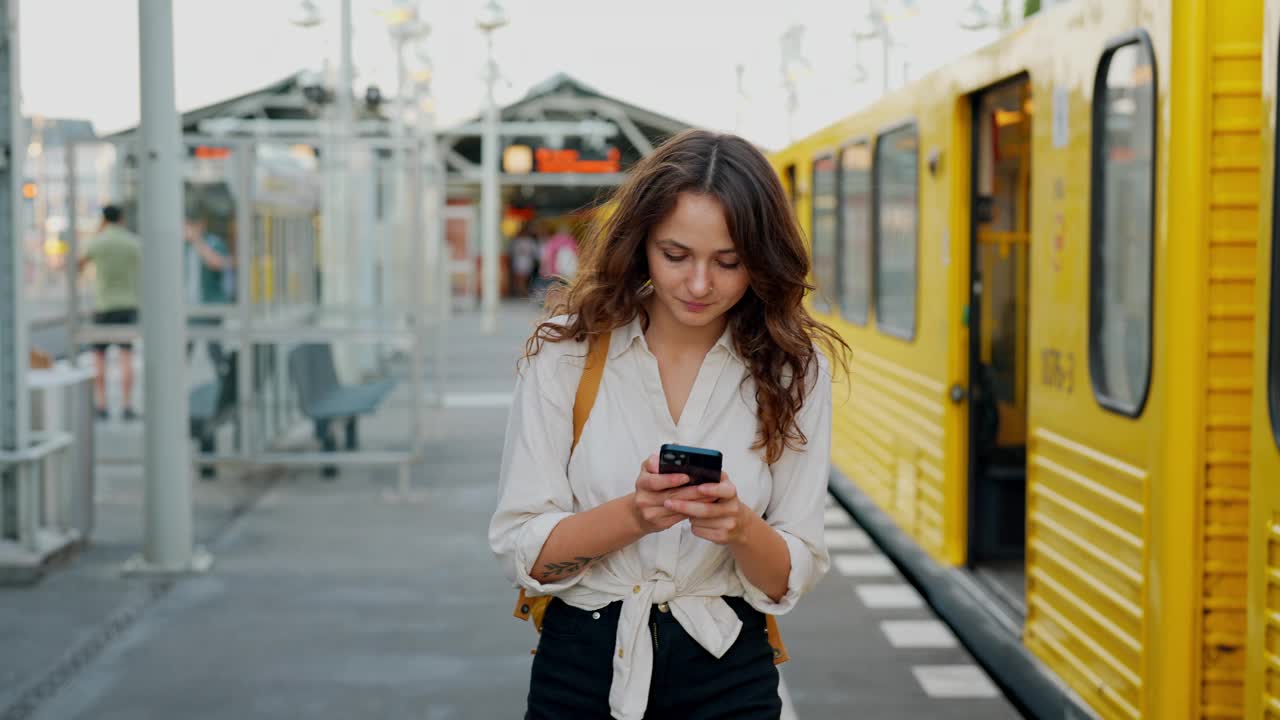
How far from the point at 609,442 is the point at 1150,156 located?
2375 mm

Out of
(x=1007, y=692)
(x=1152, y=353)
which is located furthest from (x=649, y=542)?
(x=1007, y=692)

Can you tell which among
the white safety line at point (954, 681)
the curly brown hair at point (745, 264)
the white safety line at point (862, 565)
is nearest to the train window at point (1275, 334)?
the curly brown hair at point (745, 264)

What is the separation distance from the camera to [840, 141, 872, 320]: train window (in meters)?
8.81

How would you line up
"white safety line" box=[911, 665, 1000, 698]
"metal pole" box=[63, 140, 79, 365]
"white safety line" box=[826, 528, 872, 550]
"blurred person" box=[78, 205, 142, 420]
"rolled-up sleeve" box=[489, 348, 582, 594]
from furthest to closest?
"blurred person" box=[78, 205, 142, 420] < "metal pole" box=[63, 140, 79, 365] < "white safety line" box=[826, 528, 872, 550] < "white safety line" box=[911, 665, 1000, 698] < "rolled-up sleeve" box=[489, 348, 582, 594]

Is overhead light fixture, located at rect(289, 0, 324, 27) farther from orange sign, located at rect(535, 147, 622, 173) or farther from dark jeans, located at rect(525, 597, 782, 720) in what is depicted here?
orange sign, located at rect(535, 147, 622, 173)

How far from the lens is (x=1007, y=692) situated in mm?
5305

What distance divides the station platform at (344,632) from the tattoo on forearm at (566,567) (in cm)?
282

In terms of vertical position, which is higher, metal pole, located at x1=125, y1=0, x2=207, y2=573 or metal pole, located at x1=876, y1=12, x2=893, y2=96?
metal pole, located at x1=876, y1=12, x2=893, y2=96

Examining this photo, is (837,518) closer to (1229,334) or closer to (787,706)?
(787,706)

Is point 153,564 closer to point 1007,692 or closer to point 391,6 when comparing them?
point 1007,692

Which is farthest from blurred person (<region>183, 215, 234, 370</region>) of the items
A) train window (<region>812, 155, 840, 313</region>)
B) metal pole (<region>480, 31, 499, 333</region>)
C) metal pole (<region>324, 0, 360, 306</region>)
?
metal pole (<region>480, 31, 499, 333</region>)

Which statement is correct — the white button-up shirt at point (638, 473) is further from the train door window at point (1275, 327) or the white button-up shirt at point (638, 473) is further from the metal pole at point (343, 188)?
the metal pole at point (343, 188)

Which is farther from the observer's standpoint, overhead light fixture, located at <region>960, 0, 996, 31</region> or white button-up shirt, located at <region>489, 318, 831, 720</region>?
overhead light fixture, located at <region>960, 0, 996, 31</region>

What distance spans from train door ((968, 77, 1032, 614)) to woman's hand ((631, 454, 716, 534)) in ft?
15.6
